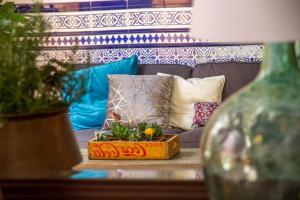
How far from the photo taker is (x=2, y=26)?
1.17 m

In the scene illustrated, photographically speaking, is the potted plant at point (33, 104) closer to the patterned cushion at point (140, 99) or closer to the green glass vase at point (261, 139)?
the green glass vase at point (261, 139)

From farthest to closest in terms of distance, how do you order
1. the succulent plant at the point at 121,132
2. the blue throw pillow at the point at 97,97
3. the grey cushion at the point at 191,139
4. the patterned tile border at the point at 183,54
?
the patterned tile border at the point at 183,54, the blue throw pillow at the point at 97,97, the grey cushion at the point at 191,139, the succulent plant at the point at 121,132

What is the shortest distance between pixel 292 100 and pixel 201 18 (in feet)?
0.58

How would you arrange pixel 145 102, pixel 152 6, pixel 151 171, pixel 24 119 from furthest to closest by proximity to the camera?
pixel 152 6 < pixel 145 102 < pixel 151 171 < pixel 24 119

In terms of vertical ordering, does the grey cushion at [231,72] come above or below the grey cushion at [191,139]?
above

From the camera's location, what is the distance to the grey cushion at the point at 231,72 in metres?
4.09

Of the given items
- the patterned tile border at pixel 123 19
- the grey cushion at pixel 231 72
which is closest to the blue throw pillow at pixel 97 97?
the patterned tile border at pixel 123 19

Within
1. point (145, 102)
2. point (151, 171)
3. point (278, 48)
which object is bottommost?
point (145, 102)

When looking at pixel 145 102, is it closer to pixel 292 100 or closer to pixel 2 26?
pixel 2 26

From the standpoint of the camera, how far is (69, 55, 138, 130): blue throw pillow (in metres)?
4.19

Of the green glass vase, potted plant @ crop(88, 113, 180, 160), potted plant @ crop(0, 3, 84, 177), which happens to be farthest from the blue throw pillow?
the green glass vase

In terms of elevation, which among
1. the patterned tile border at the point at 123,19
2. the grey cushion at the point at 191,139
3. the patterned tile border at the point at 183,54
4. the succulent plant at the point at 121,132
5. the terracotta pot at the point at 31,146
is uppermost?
the patterned tile border at the point at 123,19

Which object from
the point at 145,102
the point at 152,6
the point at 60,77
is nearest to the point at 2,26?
the point at 60,77

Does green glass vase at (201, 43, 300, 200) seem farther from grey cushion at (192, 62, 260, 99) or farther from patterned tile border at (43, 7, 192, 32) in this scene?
patterned tile border at (43, 7, 192, 32)
